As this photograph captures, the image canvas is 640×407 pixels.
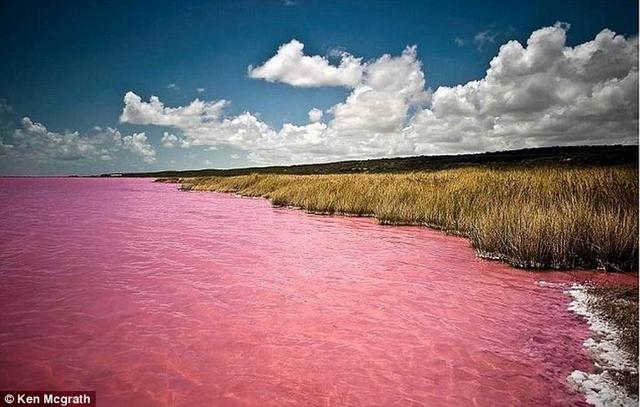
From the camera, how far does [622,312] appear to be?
15.2ft

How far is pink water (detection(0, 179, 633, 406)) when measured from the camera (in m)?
3.34

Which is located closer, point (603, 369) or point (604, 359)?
point (603, 369)

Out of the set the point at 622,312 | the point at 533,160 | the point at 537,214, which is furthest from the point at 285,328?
the point at 533,160

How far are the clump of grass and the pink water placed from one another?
1.20ft

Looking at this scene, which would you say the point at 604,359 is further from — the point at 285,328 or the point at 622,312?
the point at 285,328

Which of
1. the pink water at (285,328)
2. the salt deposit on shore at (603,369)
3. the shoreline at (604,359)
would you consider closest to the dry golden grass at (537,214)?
the pink water at (285,328)

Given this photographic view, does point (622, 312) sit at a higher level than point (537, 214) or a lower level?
lower

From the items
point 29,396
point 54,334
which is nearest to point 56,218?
point 54,334

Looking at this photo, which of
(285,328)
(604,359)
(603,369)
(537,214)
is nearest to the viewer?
(603,369)

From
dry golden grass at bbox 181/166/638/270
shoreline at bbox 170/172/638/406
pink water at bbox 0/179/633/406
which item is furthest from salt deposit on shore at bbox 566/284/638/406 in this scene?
dry golden grass at bbox 181/166/638/270

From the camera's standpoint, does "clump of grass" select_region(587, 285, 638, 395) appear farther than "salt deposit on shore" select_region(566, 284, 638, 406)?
Yes

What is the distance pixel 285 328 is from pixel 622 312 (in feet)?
13.0

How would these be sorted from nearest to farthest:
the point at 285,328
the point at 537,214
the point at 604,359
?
the point at 604,359
the point at 285,328
the point at 537,214

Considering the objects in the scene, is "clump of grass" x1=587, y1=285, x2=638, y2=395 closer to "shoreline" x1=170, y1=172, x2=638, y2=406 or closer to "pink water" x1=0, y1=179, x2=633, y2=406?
"shoreline" x1=170, y1=172, x2=638, y2=406
